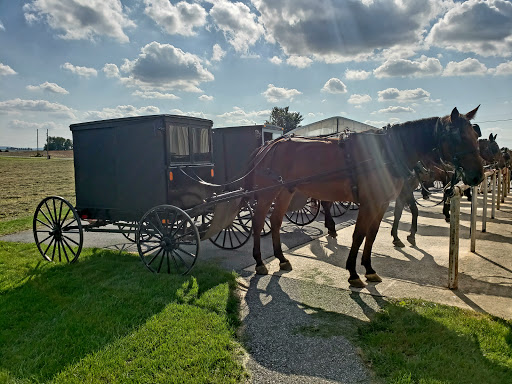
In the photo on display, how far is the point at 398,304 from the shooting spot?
422 centimetres

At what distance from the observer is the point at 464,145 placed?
395 centimetres

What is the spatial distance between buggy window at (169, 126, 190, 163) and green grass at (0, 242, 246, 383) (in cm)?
184

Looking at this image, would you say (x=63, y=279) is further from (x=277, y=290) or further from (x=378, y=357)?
(x=378, y=357)

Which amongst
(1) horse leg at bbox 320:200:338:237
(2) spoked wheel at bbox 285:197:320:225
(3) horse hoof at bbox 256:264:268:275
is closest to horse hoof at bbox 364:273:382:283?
(3) horse hoof at bbox 256:264:268:275

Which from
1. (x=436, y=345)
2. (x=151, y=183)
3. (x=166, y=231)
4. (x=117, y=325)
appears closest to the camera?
(x=436, y=345)

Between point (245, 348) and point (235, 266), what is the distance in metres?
2.68

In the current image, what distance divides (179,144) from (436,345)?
14.8 ft

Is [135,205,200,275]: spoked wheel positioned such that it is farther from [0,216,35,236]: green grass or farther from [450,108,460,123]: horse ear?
[0,216,35,236]: green grass

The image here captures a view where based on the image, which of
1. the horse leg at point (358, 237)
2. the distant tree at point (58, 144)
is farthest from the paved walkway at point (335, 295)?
the distant tree at point (58, 144)

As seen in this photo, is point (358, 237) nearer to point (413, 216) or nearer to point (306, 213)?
point (413, 216)

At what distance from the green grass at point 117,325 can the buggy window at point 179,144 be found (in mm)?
1843

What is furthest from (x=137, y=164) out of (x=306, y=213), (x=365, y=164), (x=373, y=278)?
(x=306, y=213)

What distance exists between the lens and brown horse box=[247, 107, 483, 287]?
159 inches

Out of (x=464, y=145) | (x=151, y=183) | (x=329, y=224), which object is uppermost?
(x=464, y=145)
